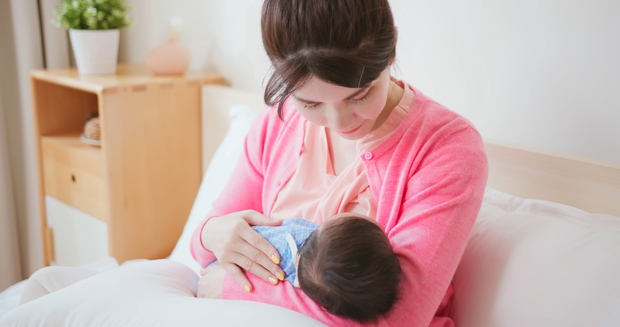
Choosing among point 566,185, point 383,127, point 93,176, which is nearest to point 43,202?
point 93,176

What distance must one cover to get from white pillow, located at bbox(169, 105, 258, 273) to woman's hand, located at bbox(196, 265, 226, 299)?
1.31 ft

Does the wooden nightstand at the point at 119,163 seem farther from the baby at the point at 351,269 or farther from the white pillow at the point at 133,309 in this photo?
the baby at the point at 351,269

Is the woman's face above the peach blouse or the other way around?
above

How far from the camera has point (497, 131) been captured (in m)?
1.29

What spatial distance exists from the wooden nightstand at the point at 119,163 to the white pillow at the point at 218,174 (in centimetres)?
29

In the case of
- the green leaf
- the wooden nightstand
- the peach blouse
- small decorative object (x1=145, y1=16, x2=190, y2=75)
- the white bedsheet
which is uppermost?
the green leaf

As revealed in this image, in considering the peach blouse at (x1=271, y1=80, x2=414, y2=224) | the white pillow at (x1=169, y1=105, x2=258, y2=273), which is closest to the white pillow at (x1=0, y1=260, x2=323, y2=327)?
the peach blouse at (x1=271, y1=80, x2=414, y2=224)

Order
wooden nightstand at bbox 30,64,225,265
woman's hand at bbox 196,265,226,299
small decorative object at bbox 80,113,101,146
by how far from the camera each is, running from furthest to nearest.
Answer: small decorative object at bbox 80,113,101,146, wooden nightstand at bbox 30,64,225,265, woman's hand at bbox 196,265,226,299

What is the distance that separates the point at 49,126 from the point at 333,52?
1.53 meters

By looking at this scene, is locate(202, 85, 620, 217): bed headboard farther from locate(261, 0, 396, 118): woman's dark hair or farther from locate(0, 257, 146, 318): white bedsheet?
locate(0, 257, 146, 318): white bedsheet

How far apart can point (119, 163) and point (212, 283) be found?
79 centimetres

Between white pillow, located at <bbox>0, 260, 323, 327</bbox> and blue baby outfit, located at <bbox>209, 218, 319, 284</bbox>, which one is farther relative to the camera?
blue baby outfit, located at <bbox>209, 218, 319, 284</bbox>

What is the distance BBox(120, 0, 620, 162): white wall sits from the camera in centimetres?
109

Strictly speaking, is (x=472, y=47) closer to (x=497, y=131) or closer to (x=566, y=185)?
(x=497, y=131)
